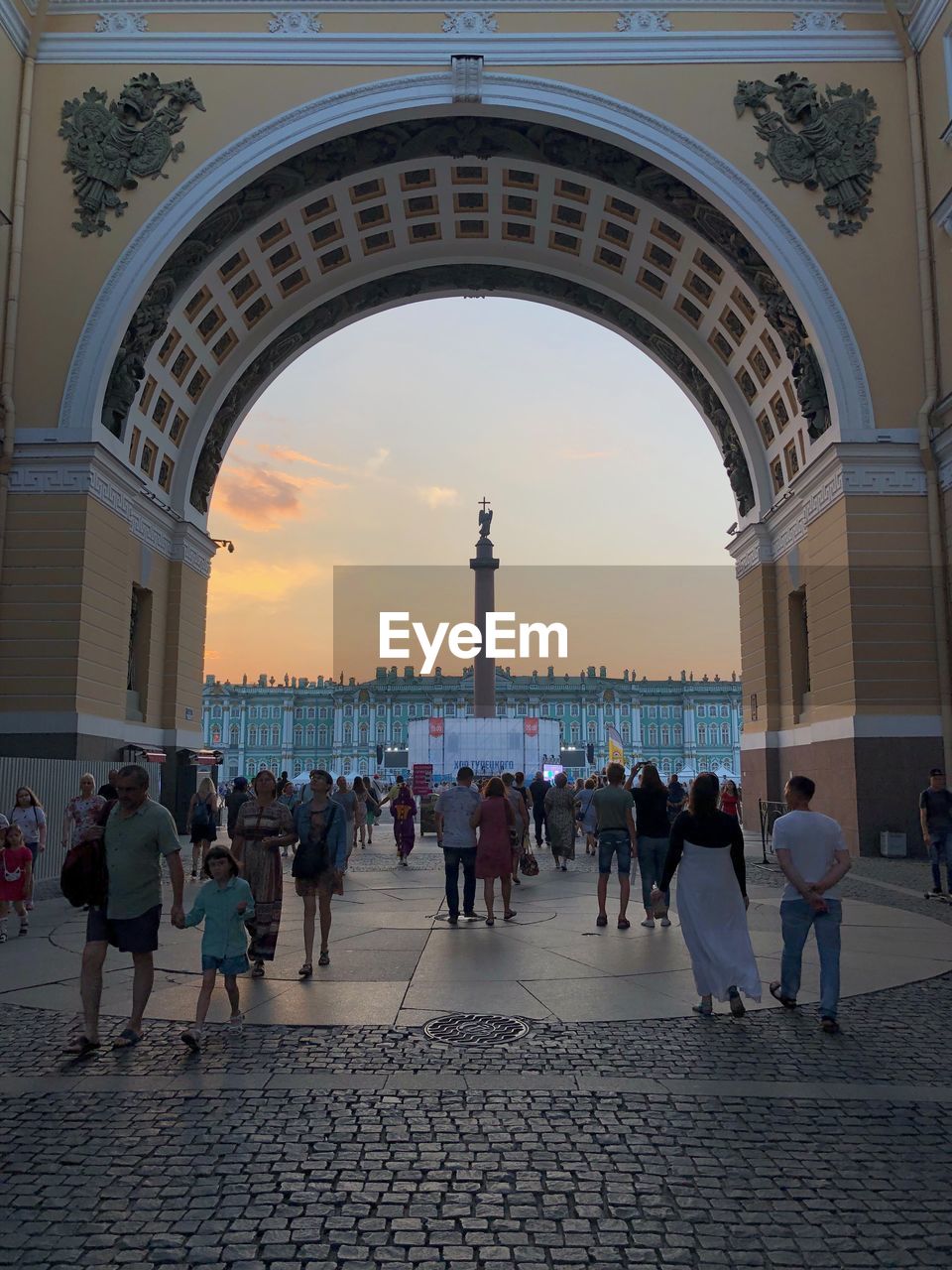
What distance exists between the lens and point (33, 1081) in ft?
19.0

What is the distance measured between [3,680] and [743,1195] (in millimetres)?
18498

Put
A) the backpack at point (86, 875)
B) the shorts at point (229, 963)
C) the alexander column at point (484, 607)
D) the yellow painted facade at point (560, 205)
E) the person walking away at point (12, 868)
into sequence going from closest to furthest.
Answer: the backpack at point (86, 875)
the shorts at point (229, 963)
the person walking away at point (12, 868)
the yellow painted facade at point (560, 205)
the alexander column at point (484, 607)

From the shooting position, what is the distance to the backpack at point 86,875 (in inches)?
253

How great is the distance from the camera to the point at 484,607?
4625cm

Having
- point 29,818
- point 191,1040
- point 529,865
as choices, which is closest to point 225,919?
point 191,1040

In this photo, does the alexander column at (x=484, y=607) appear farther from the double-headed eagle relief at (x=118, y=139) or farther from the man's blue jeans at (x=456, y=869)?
the man's blue jeans at (x=456, y=869)

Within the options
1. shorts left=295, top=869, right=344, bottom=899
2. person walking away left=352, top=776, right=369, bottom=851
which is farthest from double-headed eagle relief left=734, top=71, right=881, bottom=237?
shorts left=295, top=869, right=344, bottom=899

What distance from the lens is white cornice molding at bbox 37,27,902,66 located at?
21.5 metres

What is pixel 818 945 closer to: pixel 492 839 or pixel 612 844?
pixel 612 844

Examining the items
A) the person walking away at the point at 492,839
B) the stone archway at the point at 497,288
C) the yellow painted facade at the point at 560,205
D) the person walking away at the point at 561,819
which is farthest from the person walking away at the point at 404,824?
the person walking away at the point at 492,839

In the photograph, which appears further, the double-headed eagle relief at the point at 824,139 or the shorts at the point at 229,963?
the double-headed eagle relief at the point at 824,139

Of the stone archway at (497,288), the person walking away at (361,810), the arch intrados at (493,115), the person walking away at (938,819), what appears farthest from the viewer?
the person walking away at (361,810)

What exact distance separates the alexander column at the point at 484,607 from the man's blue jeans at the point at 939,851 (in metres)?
29.5

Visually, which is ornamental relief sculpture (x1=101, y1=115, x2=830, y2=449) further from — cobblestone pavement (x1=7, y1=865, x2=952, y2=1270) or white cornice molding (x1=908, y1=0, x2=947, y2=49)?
cobblestone pavement (x1=7, y1=865, x2=952, y2=1270)
